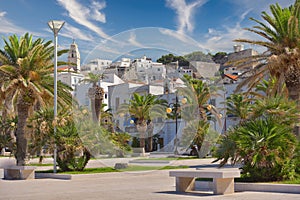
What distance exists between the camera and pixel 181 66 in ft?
48.0

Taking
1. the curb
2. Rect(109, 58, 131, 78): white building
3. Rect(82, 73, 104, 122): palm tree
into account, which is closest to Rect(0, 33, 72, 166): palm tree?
Rect(82, 73, 104, 122): palm tree

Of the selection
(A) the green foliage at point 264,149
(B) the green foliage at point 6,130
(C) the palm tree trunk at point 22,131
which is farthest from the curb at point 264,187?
(B) the green foliage at point 6,130

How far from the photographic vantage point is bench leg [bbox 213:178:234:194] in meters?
12.3

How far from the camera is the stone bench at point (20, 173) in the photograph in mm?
20156

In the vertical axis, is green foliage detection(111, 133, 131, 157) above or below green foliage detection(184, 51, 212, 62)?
below

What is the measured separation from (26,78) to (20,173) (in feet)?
18.7

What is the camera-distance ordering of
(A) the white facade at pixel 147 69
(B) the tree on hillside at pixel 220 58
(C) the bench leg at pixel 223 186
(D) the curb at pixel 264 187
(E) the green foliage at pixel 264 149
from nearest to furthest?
(D) the curb at pixel 264 187 → (C) the bench leg at pixel 223 186 → (E) the green foliage at pixel 264 149 → (A) the white facade at pixel 147 69 → (B) the tree on hillside at pixel 220 58

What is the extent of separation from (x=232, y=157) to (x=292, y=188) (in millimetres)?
2109

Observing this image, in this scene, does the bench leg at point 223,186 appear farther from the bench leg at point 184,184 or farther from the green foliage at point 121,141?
the green foliage at point 121,141

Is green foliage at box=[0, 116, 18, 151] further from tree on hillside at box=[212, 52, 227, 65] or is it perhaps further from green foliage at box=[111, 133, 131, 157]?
green foliage at box=[111, 133, 131, 157]

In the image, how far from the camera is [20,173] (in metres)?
20.4

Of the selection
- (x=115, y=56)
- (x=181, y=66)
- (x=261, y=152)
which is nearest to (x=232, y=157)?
(x=261, y=152)

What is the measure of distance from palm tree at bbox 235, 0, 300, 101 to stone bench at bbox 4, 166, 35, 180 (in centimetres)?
1177

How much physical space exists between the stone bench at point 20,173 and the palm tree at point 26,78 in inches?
169
